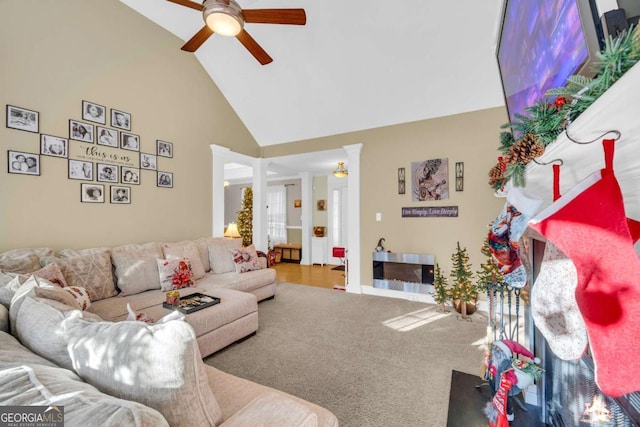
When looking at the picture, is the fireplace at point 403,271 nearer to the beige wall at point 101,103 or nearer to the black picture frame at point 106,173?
the beige wall at point 101,103

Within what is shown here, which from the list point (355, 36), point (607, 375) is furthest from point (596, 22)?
point (355, 36)

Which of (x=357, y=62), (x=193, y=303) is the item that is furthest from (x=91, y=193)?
(x=357, y=62)

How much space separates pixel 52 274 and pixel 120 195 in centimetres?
129

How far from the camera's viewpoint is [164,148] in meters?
3.65

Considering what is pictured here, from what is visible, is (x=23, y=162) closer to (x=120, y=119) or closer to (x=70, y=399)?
(x=120, y=119)

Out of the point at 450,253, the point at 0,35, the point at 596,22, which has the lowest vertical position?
the point at 450,253

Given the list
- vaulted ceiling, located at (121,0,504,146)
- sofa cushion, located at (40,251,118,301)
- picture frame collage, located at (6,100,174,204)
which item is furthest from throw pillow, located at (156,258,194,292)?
vaulted ceiling, located at (121,0,504,146)

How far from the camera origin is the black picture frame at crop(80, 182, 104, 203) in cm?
292

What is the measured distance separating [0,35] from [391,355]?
440cm

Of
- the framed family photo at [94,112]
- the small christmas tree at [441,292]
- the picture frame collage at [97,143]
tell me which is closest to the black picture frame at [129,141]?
the picture frame collage at [97,143]

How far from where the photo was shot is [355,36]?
9.96 ft

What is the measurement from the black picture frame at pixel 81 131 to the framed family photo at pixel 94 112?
78 mm

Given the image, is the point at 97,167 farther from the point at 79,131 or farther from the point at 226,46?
the point at 226,46

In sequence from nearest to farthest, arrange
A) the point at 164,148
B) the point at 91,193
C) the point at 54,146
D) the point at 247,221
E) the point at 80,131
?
the point at 54,146 → the point at 80,131 → the point at 91,193 → the point at 164,148 → the point at 247,221
